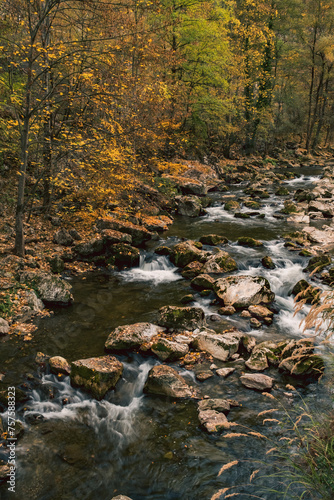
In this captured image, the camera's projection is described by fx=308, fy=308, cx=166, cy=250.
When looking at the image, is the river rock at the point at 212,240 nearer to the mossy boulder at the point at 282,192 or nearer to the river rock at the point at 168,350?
the river rock at the point at 168,350

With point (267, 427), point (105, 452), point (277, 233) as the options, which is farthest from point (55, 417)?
point (277, 233)

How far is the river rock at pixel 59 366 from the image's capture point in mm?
5867

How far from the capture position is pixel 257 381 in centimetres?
573

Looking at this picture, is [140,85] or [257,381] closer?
[257,381]

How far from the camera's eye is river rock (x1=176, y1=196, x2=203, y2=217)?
17.2 m

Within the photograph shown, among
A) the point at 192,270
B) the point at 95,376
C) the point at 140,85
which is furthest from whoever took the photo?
the point at 140,85

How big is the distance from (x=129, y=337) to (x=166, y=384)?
1.43 meters

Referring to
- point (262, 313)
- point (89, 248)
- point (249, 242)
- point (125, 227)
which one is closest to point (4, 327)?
point (89, 248)

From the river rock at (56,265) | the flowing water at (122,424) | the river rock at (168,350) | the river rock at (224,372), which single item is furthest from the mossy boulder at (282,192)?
the river rock at (224,372)

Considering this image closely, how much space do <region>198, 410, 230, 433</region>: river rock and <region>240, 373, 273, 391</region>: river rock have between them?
95 centimetres

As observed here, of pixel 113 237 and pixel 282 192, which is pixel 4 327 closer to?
pixel 113 237

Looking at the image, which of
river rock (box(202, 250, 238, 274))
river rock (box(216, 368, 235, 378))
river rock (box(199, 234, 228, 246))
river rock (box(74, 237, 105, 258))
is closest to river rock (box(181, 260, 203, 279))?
river rock (box(202, 250, 238, 274))

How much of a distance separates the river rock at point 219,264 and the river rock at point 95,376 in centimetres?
560

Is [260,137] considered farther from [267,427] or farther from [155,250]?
[267,427]
